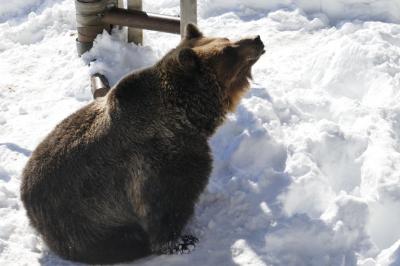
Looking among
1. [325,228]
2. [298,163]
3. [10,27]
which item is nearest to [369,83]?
[298,163]

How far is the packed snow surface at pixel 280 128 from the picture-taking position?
4.55 m

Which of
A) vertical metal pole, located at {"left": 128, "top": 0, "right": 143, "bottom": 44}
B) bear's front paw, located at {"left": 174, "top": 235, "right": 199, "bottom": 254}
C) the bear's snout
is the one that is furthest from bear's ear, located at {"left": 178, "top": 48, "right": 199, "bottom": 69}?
vertical metal pole, located at {"left": 128, "top": 0, "right": 143, "bottom": 44}

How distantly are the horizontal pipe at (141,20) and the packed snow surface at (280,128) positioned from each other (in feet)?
0.90

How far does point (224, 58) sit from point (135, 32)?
10.5 ft

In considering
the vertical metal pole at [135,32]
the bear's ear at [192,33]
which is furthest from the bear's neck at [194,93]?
the vertical metal pole at [135,32]

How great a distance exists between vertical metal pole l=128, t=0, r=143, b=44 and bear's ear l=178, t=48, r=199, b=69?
3.17m

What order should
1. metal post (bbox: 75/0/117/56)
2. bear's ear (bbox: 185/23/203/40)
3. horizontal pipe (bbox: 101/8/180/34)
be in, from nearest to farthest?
bear's ear (bbox: 185/23/203/40) < horizontal pipe (bbox: 101/8/180/34) < metal post (bbox: 75/0/117/56)

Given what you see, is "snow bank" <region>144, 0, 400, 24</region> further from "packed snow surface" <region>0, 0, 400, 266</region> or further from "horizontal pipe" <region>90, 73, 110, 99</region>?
"horizontal pipe" <region>90, 73, 110, 99</region>

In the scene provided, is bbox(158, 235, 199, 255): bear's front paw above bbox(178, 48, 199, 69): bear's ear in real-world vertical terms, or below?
below

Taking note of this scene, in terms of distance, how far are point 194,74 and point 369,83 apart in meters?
2.52

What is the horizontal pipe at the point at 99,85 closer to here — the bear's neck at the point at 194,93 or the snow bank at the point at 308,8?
the bear's neck at the point at 194,93

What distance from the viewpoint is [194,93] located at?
15.0 ft

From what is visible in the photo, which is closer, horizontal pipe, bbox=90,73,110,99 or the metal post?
horizontal pipe, bbox=90,73,110,99

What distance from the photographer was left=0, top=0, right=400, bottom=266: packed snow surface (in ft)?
14.9
